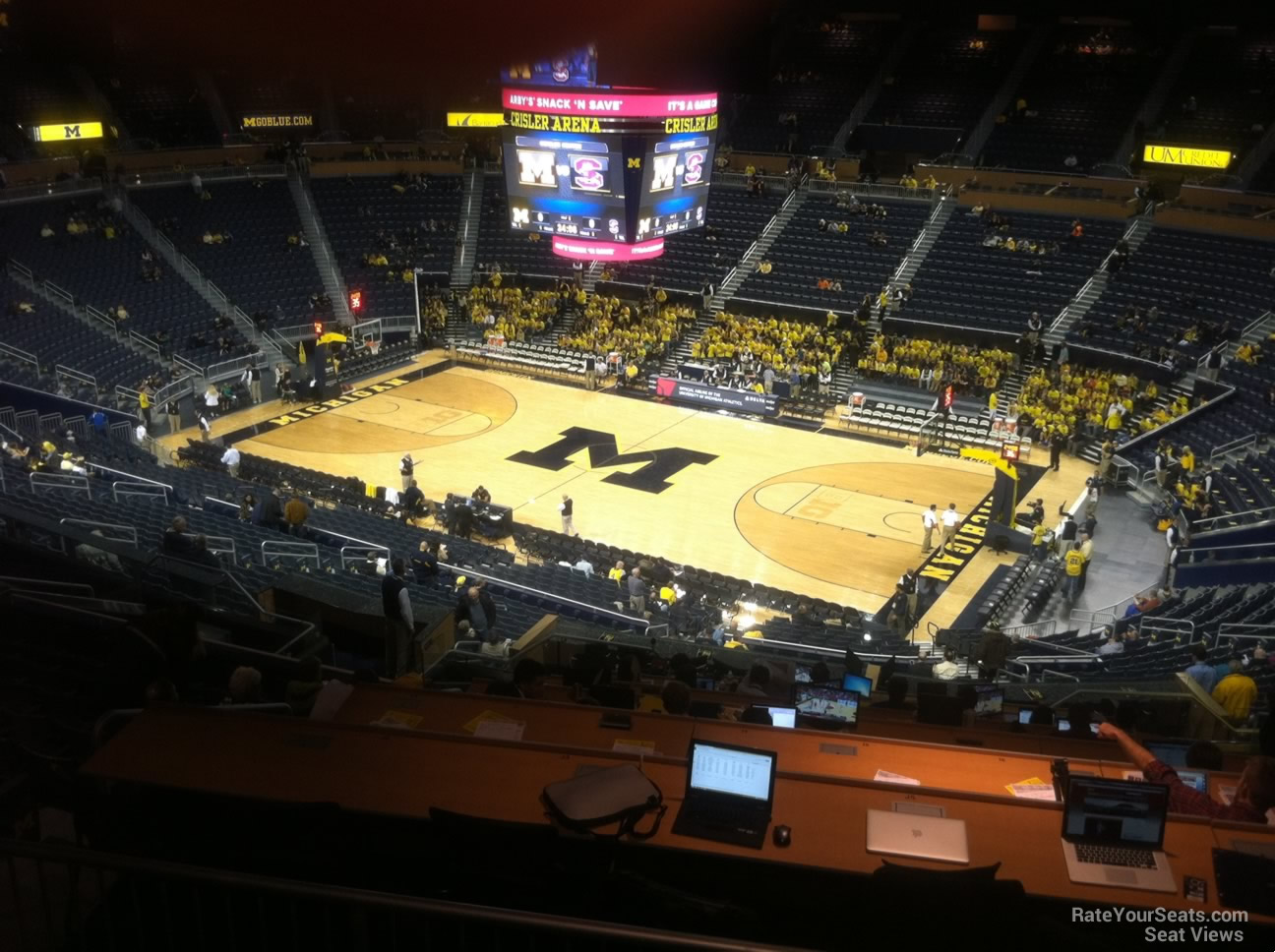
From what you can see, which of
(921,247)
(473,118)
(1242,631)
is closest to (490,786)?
(1242,631)

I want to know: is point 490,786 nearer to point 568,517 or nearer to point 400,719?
point 400,719

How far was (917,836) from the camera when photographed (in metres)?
5.41

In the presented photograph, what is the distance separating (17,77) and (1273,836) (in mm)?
48208

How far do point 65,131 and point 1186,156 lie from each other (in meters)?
42.1

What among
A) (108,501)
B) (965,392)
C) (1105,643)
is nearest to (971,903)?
(1105,643)

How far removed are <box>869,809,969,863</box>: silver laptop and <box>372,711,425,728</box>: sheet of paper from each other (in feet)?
9.58

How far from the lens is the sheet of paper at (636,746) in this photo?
247 inches

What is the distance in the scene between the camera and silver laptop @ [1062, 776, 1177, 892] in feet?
17.4

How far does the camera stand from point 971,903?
4637mm

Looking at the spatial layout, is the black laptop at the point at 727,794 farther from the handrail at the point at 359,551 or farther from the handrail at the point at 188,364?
the handrail at the point at 188,364

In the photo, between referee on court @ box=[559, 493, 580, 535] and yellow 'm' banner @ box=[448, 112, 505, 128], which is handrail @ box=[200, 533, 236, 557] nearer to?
referee on court @ box=[559, 493, 580, 535]

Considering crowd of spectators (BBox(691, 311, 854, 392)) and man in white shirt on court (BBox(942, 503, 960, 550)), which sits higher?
crowd of spectators (BBox(691, 311, 854, 392))

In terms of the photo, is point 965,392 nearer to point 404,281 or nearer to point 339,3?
point 404,281

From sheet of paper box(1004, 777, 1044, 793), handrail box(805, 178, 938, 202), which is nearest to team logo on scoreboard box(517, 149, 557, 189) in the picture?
handrail box(805, 178, 938, 202)
